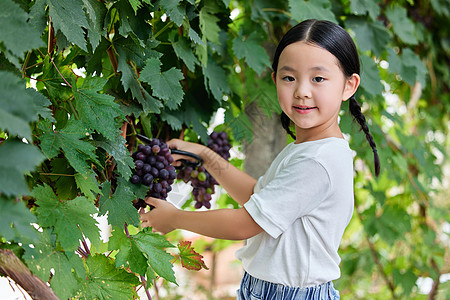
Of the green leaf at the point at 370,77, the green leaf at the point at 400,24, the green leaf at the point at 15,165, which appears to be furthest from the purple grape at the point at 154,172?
the green leaf at the point at 400,24

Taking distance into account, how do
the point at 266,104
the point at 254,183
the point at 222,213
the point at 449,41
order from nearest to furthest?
the point at 222,213 → the point at 254,183 → the point at 266,104 → the point at 449,41

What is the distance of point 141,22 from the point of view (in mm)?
804

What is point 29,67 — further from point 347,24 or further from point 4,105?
point 347,24

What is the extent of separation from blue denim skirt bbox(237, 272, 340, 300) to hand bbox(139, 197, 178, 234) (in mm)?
184

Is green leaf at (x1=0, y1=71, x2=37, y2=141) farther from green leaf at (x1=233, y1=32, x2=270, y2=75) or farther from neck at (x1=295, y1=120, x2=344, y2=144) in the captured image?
green leaf at (x1=233, y1=32, x2=270, y2=75)

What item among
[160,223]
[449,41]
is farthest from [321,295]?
[449,41]

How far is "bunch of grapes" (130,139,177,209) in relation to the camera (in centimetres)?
83

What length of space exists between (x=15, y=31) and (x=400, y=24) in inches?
48.1

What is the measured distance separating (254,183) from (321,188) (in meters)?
0.29

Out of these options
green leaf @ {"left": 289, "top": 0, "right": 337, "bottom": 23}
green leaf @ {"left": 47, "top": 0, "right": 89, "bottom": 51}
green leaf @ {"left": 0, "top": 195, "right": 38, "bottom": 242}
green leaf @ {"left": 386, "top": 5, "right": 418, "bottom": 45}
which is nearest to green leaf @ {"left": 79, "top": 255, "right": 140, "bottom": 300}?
green leaf @ {"left": 0, "top": 195, "right": 38, "bottom": 242}

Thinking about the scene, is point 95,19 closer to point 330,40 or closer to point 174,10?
point 174,10

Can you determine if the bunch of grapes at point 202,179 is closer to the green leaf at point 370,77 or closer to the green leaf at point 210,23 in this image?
the green leaf at point 210,23

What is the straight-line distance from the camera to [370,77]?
1202mm

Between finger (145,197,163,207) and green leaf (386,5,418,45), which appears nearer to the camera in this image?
finger (145,197,163,207)
